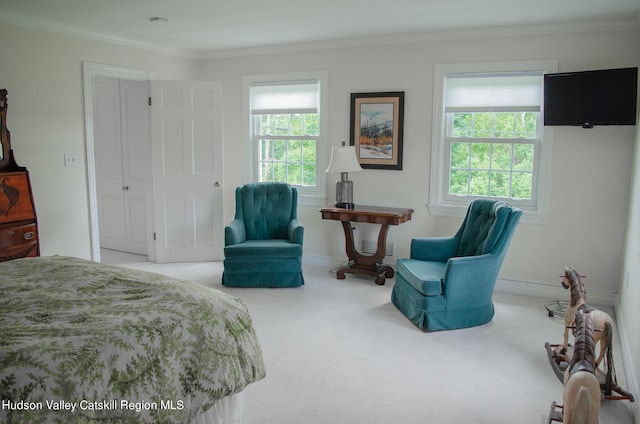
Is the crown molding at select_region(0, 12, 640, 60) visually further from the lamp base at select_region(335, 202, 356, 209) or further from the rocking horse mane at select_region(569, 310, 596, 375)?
the rocking horse mane at select_region(569, 310, 596, 375)

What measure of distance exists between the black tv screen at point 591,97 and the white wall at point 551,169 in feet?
0.67

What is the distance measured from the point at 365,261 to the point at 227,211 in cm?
195

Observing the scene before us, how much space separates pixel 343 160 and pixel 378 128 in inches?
22.4

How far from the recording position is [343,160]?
189 inches

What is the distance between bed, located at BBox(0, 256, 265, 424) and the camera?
149 centimetres

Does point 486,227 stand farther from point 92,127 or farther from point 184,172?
point 92,127

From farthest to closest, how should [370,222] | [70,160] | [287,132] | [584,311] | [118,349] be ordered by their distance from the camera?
[287,132] < [370,222] < [70,160] < [584,311] < [118,349]

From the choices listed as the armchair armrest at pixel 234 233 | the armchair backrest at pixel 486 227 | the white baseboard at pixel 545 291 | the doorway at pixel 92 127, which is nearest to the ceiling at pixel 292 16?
the doorway at pixel 92 127

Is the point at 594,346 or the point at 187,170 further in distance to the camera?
the point at 187,170

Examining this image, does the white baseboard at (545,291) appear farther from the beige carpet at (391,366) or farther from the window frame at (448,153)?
the window frame at (448,153)

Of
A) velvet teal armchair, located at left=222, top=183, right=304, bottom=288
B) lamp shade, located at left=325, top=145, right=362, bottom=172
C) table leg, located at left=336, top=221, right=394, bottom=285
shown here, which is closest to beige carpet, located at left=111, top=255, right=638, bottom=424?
velvet teal armchair, located at left=222, top=183, right=304, bottom=288

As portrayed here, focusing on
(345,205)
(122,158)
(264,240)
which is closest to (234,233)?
(264,240)

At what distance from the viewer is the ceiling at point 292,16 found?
3.70 m

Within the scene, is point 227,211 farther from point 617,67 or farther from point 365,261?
point 617,67
